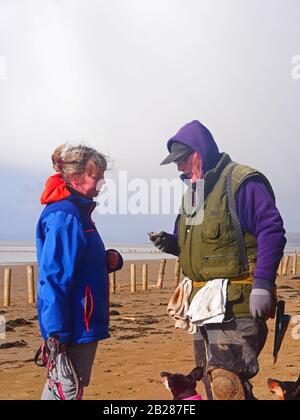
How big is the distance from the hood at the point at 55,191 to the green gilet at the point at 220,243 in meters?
0.72

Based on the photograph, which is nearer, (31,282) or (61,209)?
(61,209)

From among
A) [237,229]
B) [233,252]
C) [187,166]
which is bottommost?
[233,252]

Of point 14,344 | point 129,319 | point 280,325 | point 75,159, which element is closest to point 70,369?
point 75,159

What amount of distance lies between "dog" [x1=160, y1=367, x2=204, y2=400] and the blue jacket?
2.00ft

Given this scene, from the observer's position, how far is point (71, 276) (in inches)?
114

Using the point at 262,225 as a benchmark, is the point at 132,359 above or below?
below

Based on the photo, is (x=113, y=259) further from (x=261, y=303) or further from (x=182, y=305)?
(x=261, y=303)

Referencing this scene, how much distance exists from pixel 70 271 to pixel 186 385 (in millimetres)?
1046

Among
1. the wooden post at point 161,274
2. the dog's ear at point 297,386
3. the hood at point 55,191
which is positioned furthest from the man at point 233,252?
the wooden post at point 161,274

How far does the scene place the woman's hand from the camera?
10.4 ft

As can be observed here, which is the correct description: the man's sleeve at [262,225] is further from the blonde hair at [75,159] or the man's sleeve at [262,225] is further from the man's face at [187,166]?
the blonde hair at [75,159]

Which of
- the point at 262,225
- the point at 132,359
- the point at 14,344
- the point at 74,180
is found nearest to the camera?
the point at 262,225
